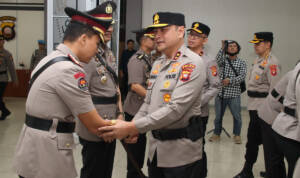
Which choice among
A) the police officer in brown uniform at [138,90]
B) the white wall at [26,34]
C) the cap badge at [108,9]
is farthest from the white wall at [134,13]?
the cap badge at [108,9]

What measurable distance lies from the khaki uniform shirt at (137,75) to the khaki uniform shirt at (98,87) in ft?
2.26

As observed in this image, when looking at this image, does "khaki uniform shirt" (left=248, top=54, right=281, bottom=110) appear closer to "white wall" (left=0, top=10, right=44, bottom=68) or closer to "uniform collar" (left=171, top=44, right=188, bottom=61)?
"uniform collar" (left=171, top=44, right=188, bottom=61)

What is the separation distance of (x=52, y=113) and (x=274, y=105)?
1899mm

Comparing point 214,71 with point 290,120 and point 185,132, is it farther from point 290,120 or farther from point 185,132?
point 185,132

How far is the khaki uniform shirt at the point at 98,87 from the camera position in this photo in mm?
2355

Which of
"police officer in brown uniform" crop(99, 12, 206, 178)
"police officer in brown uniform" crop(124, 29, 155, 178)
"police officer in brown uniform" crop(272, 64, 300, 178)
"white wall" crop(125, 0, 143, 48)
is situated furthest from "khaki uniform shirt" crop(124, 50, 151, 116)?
"white wall" crop(125, 0, 143, 48)

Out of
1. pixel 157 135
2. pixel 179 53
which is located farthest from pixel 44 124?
pixel 179 53

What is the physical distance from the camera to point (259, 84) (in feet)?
13.1

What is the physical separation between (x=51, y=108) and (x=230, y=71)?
14.4ft

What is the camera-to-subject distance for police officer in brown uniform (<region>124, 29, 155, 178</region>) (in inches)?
123

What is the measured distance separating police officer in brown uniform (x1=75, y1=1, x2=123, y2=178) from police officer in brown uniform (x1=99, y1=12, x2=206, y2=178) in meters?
0.37

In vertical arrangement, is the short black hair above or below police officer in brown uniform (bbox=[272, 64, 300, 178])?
above

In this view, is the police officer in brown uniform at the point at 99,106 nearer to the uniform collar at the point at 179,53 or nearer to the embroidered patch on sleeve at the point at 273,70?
the uniform collar at the point at 179,53

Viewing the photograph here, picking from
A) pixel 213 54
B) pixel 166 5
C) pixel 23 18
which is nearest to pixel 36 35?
pixel 23 18
